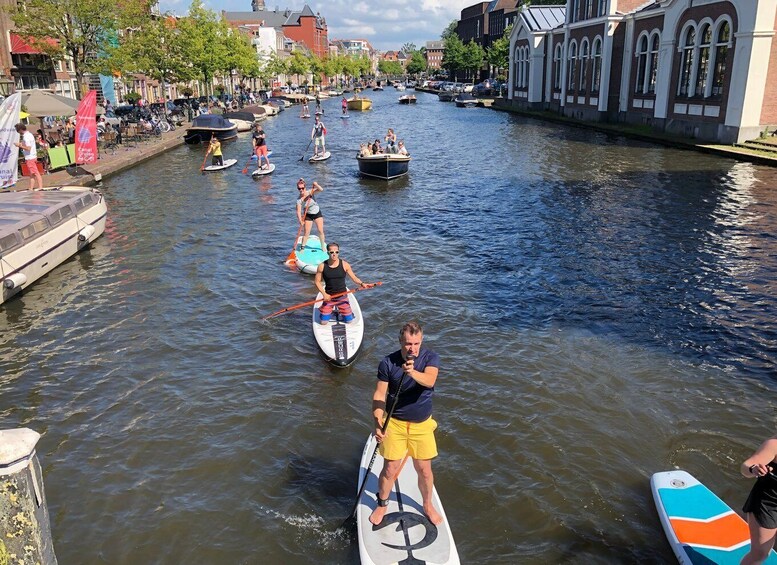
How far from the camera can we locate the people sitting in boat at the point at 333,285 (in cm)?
1091

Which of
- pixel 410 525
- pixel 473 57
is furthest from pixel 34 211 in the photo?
pixel 473 57

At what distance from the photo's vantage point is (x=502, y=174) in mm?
30109

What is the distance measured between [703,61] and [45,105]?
115 ft

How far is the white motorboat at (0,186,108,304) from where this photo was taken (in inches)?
517

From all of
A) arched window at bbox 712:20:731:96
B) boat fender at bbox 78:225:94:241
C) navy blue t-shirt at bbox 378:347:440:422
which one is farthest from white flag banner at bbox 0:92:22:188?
arched window at bbox 712:20:731:96

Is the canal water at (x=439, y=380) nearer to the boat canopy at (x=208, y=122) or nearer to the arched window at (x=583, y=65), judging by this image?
the boat canopy at (x=208, y=122)

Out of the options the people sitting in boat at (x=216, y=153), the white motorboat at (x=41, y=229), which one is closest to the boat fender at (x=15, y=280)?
the white motorboat at (x=41, y=229)

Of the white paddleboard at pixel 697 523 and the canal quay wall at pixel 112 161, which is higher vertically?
the canal quay wall at pixel 112 161

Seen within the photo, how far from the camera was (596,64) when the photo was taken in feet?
168

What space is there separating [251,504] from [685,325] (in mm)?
8824

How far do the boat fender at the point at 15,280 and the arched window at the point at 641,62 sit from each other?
1666 inches

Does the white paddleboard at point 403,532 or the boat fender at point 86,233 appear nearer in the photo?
the white paddleboard at point 403,532

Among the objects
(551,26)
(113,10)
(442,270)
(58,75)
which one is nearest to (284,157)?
(113,10)

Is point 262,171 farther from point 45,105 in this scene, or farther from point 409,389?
point 409,389
